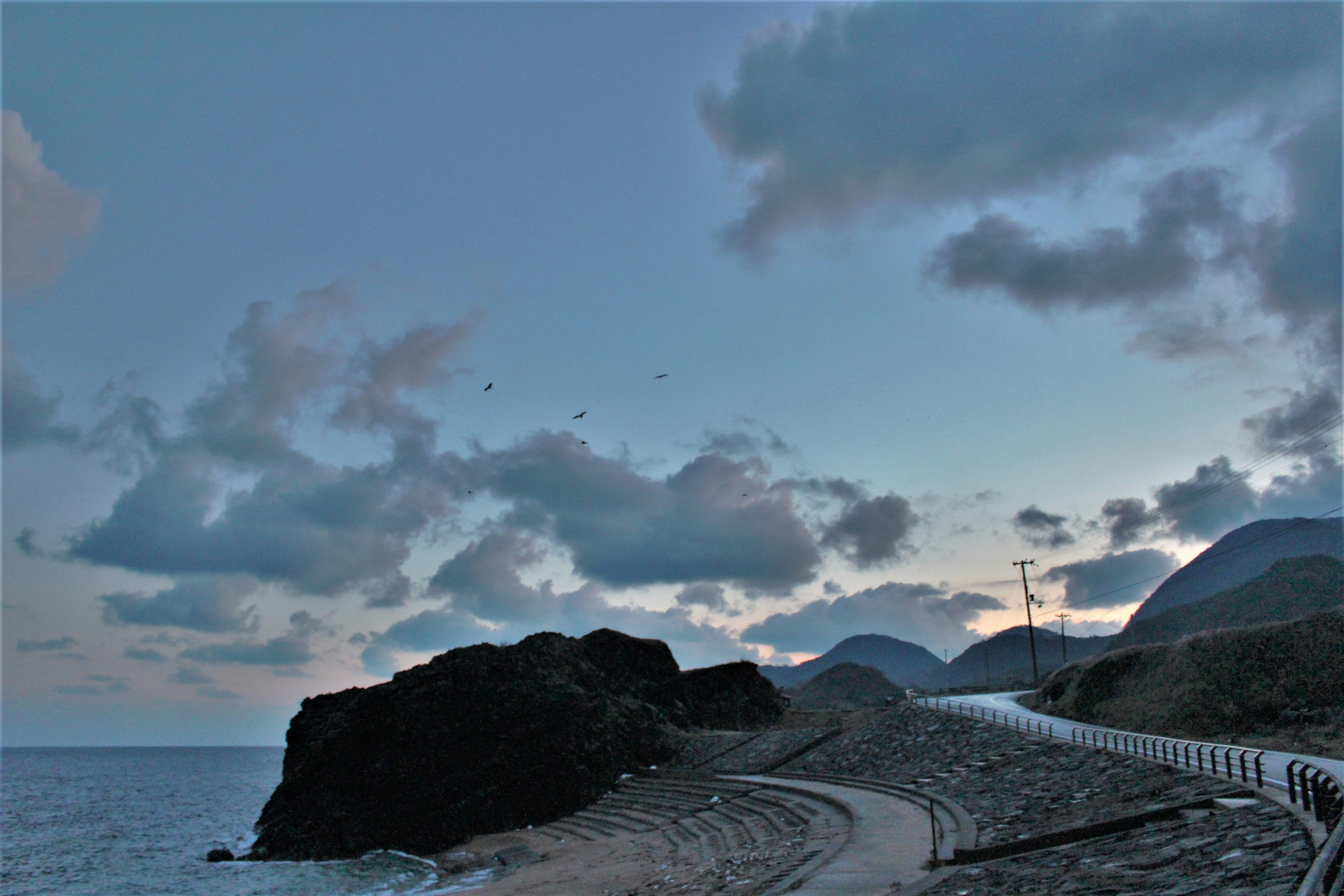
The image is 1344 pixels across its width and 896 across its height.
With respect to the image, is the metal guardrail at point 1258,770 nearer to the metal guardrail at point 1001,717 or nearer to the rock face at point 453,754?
the metal guardrail at point 1001,717

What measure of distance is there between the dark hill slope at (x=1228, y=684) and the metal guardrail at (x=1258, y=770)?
3.33 m

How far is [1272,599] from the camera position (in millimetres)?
117062

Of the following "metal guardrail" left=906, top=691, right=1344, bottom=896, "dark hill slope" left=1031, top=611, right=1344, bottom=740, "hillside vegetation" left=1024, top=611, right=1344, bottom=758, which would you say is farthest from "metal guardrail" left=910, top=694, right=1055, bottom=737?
"hillside vegetation" left=1024, top=611, right=1344, bottom=758

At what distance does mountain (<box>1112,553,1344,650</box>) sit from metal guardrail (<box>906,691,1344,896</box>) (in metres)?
76.2

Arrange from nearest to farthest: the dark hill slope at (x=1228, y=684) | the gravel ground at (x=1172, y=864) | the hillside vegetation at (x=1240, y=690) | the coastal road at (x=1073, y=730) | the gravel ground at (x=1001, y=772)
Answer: the gravel ground at (x=1172, y=864)
the coastal road at (x=1073, y=730)
the gravel ground at (x=1001, y=772)
the hillside vegetation at (x=1240, y=690)
the dark hill slope at (x=1228, y=684)

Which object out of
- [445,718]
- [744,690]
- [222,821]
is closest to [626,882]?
[445,718]

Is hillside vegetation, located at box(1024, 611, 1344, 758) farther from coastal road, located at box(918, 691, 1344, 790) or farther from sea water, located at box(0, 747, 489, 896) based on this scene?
sea water, located at box(0, 747, 489, 896)

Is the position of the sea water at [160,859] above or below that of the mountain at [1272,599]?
below

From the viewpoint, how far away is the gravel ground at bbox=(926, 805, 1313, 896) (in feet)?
40.7

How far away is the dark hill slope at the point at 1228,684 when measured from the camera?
126ft

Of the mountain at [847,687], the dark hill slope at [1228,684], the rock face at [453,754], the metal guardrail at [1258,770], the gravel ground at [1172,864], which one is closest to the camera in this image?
the metal guardrail at [1258,770]

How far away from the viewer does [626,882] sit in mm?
28484

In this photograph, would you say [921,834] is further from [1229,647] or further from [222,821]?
[222,821]

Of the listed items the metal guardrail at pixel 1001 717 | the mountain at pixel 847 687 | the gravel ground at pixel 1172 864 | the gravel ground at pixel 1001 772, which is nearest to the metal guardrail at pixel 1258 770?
the metal guardrail at pixel 1001 717
